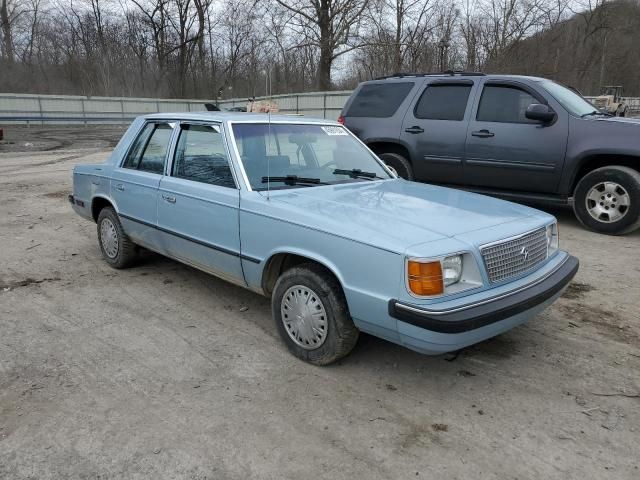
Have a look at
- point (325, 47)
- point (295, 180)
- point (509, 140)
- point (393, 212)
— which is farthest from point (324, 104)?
point (393, 212)

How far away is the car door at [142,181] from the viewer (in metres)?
4.59

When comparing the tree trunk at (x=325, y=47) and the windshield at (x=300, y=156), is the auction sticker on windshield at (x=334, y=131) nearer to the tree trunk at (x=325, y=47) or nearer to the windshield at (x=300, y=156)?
the windshield at (x=300, y=156)

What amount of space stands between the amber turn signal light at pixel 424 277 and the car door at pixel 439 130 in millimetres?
4823

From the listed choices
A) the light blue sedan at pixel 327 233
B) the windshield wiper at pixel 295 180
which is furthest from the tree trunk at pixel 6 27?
the windshield wiper at pixel 295 180

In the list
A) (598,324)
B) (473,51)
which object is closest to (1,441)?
(598,324)

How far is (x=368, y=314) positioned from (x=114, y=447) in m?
1.48

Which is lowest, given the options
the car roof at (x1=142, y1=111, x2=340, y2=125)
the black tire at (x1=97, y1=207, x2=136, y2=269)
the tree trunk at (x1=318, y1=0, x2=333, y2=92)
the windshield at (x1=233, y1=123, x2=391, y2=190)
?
the black tire at (x1=97, y1=207, x2=136, y2=269)

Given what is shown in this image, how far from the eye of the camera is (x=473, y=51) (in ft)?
110

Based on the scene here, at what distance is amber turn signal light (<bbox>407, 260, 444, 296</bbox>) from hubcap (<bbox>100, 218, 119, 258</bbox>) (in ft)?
11.4

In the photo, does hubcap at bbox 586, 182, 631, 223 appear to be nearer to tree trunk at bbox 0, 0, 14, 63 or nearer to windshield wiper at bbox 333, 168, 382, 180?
windshield wiper at bbox 333, 168, 382, 180

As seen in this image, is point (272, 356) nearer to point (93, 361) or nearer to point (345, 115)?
point (93, 361)

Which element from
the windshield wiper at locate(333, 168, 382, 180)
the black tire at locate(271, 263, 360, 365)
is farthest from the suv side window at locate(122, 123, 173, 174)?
the black tire at locate(271, 263, 360, 365)

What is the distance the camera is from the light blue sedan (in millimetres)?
2852

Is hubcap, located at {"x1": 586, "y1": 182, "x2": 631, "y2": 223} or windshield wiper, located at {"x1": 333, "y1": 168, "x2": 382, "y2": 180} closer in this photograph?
windshield wiper, located at {"x1": 333, "y1": 168, "x2": 382, "y2": 180}
